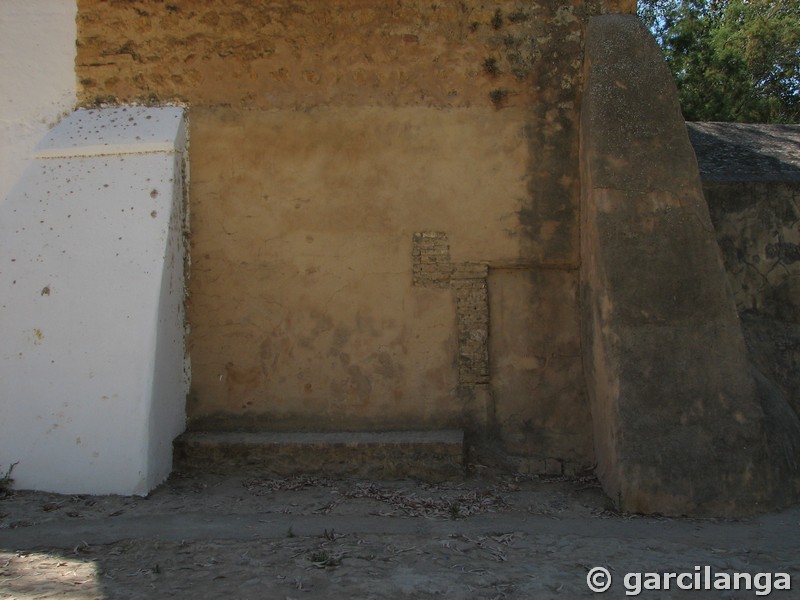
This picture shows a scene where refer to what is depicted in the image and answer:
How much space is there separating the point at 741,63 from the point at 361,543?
13.2 meters

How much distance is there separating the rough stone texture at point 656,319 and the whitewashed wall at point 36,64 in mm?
4263

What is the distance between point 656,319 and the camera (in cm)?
532

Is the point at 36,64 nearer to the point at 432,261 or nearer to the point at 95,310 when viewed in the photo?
the point at 95,310

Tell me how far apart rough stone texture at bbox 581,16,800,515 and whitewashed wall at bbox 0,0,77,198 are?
14.0ft

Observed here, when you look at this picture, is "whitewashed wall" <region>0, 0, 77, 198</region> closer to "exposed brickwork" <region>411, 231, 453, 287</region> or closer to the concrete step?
the concrete step

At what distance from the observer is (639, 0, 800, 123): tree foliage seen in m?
14.3

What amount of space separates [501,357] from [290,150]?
2.39 meters

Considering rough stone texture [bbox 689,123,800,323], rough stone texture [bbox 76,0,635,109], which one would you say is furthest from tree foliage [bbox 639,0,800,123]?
rough stone texture [bbox 76,0,635,109]

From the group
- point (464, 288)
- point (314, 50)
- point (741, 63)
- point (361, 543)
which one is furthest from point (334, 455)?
point (741, 63)

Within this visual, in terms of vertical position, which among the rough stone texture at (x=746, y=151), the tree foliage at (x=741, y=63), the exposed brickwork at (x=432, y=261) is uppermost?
the tree foliage at (x=741, y=63)

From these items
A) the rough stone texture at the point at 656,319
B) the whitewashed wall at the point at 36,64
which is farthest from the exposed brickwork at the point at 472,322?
the whitewashed wall at the point at 36,64

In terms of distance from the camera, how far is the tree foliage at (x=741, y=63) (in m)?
14.3

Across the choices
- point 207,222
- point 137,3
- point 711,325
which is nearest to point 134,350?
point 207,222

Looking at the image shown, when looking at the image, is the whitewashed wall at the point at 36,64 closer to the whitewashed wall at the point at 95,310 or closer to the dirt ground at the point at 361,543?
the whitewashed wall at the point at 95,310
